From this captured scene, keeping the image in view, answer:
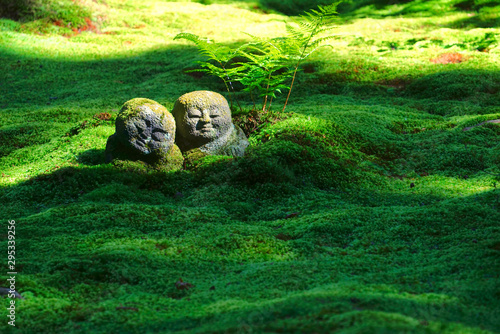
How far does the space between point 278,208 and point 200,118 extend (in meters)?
2.73

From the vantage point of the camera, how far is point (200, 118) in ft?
29.5

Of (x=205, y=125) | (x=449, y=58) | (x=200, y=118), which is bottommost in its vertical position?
(x=205, y=125)

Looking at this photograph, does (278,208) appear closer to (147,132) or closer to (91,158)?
(147,132)

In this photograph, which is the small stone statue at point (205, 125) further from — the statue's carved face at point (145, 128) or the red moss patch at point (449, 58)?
the red moss patch at point (449, 58)

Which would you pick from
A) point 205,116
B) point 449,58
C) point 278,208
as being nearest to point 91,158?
point 205,116

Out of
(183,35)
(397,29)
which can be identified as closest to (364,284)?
(183,35)

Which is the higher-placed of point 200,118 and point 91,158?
point 200,118

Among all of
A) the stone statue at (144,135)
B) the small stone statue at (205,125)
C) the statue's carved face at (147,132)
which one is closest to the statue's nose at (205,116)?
the small stone statue at (205,125)

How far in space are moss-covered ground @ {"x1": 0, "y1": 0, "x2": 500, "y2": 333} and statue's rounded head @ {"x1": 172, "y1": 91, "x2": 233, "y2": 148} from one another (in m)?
0.58

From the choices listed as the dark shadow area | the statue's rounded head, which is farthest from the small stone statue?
the dark shadow area

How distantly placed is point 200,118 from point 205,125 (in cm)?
20

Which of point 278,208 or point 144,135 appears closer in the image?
point 278,208

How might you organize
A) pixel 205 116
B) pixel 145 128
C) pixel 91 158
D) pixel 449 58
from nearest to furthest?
pixel 145 128 → pixel 205 116 → pixel 91 158 → pixel 449 58

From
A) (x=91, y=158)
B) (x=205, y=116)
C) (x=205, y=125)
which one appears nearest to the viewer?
(x=205, y=116)
